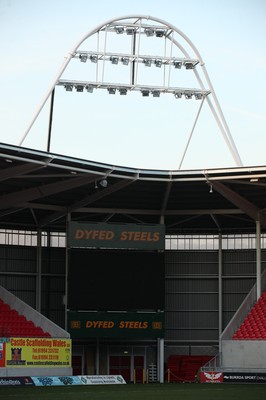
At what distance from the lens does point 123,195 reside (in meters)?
52.4

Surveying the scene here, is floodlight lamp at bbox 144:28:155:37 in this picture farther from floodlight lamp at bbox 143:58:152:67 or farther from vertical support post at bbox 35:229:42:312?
vertical support post at bbox 35:229:42:312

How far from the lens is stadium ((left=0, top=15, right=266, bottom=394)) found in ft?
156

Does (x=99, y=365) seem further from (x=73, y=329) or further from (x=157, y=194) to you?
(x=157, y=194)

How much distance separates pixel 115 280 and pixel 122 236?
8.00ft

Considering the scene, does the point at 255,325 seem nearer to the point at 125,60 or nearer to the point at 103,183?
the point at 103,183

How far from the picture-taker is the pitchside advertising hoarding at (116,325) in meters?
50.0

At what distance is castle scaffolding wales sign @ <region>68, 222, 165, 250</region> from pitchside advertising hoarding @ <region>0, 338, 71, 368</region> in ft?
19.1

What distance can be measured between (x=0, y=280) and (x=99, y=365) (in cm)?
749

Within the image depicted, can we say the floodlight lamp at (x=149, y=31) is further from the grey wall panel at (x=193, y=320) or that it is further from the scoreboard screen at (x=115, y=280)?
the grey wall panel at (x=193, y=320)

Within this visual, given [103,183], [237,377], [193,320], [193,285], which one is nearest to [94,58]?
[103,183]

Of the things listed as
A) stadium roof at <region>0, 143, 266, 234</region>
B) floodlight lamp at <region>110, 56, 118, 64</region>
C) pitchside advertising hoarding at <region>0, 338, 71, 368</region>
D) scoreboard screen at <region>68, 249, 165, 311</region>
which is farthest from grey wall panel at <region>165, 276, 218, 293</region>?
floodlight lamp at <region>110, 56, 118, 64</region>

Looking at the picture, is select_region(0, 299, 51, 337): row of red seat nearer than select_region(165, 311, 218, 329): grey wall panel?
Yes

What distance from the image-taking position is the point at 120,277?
168 ft

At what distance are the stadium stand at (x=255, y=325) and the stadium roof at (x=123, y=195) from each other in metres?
4.64
